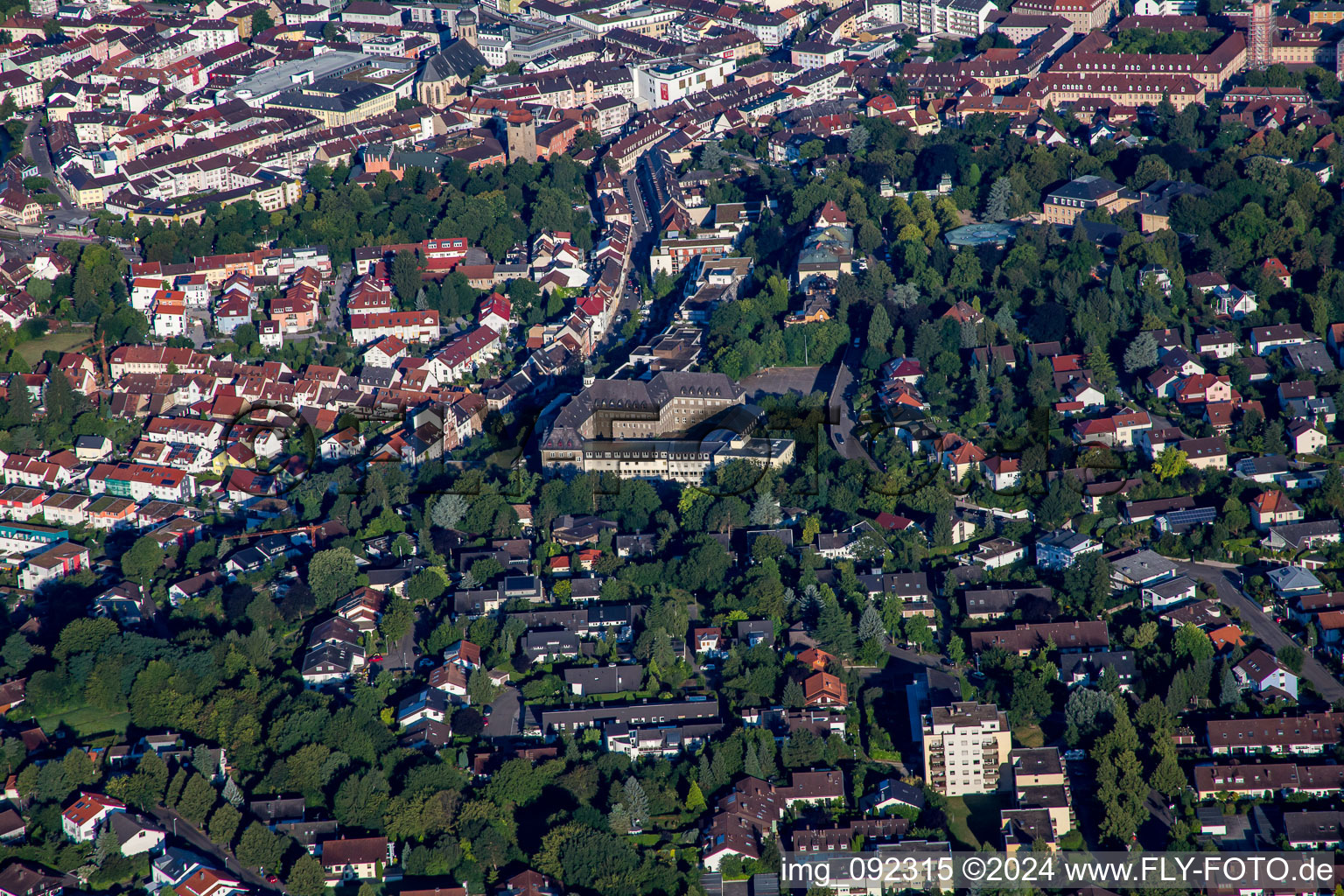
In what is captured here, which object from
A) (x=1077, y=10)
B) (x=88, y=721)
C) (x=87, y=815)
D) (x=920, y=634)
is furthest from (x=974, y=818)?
(x=1077, y=10)

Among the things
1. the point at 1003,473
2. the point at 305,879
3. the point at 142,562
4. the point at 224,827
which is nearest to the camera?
the point at 305,879

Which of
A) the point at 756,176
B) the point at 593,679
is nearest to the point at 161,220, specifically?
the point at 756,176

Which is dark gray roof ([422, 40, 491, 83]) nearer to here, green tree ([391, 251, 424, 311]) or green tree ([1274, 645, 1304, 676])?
green tree ([391, 251, 424, 311])

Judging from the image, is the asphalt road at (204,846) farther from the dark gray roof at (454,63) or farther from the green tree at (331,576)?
the dark gray roof at (454,63)

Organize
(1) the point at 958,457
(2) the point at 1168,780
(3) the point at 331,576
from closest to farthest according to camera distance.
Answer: (2) the point at 1168,780
(3) the point at 331,576
(1) the point at 958,457

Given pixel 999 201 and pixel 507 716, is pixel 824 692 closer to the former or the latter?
pixel 507 716

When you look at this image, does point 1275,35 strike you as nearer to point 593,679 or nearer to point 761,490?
point 761,490
